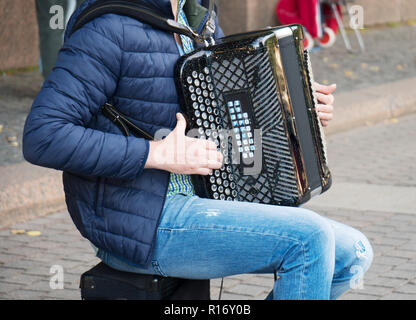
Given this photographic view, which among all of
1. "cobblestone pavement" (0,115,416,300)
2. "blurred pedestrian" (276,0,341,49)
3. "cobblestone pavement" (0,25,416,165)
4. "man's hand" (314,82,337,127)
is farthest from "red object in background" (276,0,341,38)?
"man's hand" (314,82,337,127)

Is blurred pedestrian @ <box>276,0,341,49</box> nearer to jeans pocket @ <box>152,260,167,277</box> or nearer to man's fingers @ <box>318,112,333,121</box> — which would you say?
man's fingers @ <box>318,112,333,121</box>

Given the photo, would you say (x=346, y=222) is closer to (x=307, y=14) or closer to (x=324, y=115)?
(x=324, y=115)

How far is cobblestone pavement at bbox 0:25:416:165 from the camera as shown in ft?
21.7

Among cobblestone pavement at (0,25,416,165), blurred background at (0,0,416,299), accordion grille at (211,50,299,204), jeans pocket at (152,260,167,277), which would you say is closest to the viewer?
jeans pocket at (152,260,167,277)

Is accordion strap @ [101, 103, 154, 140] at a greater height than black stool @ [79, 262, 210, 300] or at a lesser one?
greater

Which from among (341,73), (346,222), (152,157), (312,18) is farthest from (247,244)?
(312,18)

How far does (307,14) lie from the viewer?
11.4 meters

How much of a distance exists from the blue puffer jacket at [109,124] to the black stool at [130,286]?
0.09 meters

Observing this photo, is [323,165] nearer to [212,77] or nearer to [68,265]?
[212,77]

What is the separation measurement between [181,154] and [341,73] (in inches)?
316

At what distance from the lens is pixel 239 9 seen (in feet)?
39.6

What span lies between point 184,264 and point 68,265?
6.80 ft

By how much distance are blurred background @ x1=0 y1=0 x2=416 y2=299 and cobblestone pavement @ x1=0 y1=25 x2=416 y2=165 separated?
1 centimetres

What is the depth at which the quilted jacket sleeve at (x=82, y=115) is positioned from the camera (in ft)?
7.30
